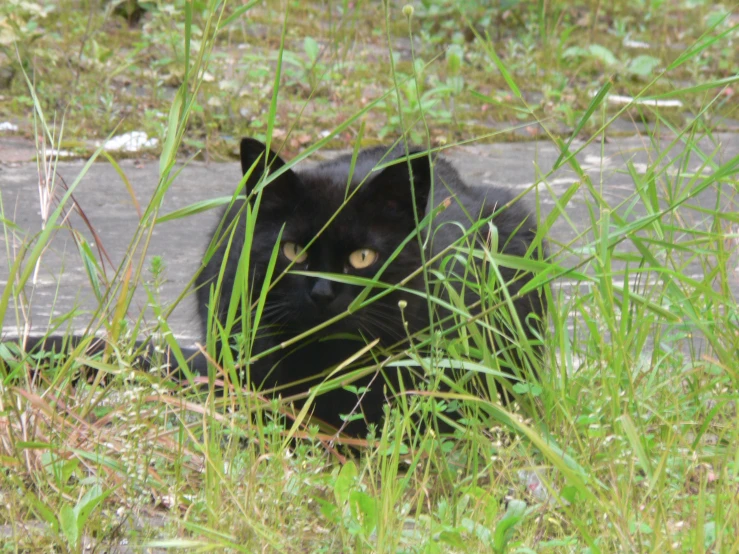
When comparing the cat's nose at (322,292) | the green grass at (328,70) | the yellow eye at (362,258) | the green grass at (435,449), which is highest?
the green grass at (328,70)

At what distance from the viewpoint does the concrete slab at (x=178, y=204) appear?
2.96 metres

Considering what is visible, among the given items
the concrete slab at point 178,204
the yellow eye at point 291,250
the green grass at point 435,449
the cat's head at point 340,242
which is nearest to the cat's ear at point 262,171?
the cat's head at point 340,242

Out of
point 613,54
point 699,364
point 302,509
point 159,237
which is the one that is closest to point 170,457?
point 302,509

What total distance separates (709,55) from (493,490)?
508 cm

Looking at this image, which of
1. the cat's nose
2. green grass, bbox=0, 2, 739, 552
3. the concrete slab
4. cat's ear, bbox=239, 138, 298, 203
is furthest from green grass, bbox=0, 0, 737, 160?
green grass, bbox=0, 2, 739, 552

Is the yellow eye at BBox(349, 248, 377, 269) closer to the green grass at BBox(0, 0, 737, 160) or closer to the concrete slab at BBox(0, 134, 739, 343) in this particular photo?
the concrete slab at BBox(0, 134, 739, 343)

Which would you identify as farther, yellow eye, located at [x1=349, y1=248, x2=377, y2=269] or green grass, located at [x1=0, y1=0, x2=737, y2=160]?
green grass, located at [x1=0, y1=0, x2=737, y2=160]

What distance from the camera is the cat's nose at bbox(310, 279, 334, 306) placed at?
2.08 meters

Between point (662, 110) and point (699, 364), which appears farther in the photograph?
point (662, 110)

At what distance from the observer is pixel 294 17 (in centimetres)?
643

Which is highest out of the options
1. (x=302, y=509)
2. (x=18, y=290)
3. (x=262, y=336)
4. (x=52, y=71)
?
(x=52, y=71)

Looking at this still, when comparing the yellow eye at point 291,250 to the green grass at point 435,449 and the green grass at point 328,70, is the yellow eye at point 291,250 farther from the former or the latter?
the green grass at point 328,70

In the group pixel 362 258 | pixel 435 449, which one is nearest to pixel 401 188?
pixel 362 258

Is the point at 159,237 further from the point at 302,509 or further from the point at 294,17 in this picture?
the point at 294,17
